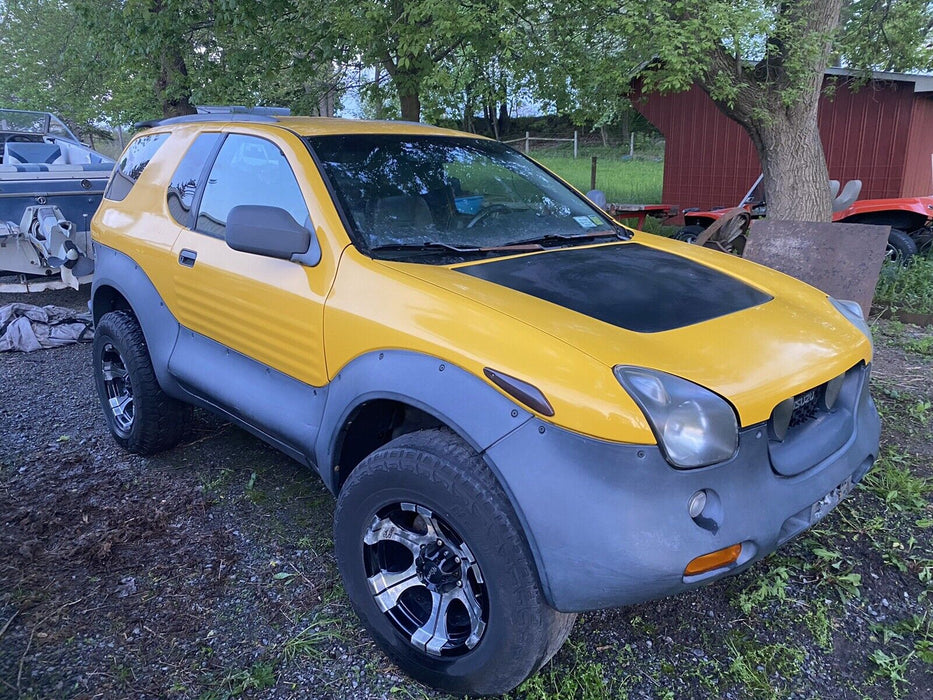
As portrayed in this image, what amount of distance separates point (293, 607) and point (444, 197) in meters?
1.88

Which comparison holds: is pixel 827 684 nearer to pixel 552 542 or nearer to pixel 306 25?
pixel 552 542

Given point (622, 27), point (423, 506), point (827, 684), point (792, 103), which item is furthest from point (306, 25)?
point (827, 684)

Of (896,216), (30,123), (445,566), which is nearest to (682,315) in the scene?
(445,566)

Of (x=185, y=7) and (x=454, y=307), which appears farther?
(x=185, y=7)

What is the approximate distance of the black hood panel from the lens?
8.21 feet

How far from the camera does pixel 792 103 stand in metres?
7.02

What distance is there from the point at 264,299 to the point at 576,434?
5.15ft

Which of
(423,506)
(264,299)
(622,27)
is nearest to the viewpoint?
(423,506)

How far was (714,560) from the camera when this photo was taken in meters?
2.05

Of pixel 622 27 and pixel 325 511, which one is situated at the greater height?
pixel 622 27

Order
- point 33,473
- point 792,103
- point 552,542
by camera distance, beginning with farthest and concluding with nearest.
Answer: point 792,103 < point 33,473 < point 552,542

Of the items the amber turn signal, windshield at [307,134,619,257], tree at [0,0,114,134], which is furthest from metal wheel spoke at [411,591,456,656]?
tree at [0,0,114,134]

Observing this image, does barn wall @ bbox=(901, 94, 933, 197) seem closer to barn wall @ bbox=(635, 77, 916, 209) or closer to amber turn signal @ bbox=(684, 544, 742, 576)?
barn wall @ bbox=(635, 77, 916, 209)

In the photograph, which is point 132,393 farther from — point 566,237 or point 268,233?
point 566,237
